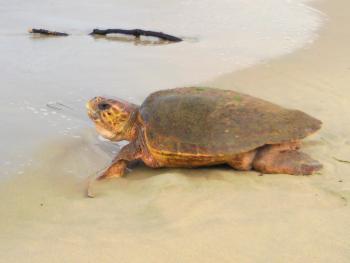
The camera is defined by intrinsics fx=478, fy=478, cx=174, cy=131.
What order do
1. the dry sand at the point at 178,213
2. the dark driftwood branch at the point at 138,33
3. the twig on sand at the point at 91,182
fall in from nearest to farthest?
the dry sand at the point at 178,213 → the twig on sand at the point at 91,182 → the dark driftwood branch at the point at 138,33

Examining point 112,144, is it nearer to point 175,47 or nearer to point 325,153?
point 325,153

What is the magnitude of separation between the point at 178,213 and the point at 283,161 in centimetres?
96

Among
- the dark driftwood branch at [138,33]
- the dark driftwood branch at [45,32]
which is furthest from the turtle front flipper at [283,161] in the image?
the dark driftwood branch at [45,32]

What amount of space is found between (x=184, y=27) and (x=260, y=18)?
5.06 feet

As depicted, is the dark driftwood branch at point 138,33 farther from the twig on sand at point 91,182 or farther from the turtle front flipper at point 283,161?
the turtle front flipper at point 283,161

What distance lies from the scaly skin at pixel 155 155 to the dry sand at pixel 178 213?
3.2 inches

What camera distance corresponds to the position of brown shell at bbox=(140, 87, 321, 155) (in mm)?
3303

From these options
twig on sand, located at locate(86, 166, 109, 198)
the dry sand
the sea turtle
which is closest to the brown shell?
the sea turtle

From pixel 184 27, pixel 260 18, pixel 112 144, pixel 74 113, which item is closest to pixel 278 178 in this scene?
pixel 112 144

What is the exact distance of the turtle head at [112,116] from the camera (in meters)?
3.95

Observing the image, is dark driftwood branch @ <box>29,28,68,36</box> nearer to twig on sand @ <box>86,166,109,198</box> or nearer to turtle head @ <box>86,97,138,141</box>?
turtle head @ <box>86,97,138,141</box>

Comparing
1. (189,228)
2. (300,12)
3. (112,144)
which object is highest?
(300,12)

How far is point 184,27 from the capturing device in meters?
8.61

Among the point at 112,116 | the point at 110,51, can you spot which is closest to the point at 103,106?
the point at 112,116
